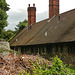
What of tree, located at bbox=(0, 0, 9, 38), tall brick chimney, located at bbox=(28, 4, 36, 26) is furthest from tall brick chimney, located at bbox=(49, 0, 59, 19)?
tree, located at bbox=(0, 0, 9, 38)

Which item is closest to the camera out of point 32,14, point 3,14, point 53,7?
point 53,7

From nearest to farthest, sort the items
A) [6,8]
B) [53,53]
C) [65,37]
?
[65,37], [53,53], [6,8]

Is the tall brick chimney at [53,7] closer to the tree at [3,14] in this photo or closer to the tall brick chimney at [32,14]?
the tall brick chimney at [32,14]

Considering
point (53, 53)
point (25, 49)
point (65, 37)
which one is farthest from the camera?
point (25, 49)

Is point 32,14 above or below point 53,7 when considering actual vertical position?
above

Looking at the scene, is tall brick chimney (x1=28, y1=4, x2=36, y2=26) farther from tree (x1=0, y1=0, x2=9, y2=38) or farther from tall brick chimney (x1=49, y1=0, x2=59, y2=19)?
tall brick chimney (x1=49, y1=0, x2=59, y2=19)

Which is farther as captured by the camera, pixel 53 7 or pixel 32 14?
pixel 32 14

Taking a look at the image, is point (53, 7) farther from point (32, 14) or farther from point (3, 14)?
point (3, 14)

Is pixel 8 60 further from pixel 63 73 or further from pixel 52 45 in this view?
pixel 52 45

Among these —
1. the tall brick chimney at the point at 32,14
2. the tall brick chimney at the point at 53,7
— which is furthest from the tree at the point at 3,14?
the tall brick chimney at the point at 53,7

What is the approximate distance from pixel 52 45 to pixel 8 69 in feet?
36.7

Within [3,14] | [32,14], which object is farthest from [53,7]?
[3,14]

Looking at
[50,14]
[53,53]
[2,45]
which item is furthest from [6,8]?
[53,53]

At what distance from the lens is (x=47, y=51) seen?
60.0 feet
